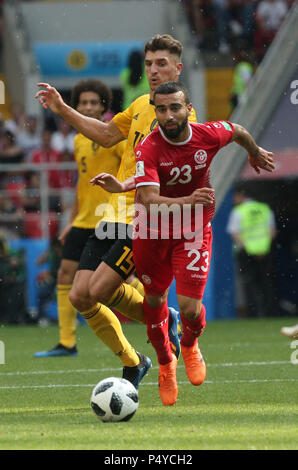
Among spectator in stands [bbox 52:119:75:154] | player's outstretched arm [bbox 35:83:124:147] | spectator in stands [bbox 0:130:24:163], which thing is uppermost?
player's outstretched arm [bbox 35:83:124:147]

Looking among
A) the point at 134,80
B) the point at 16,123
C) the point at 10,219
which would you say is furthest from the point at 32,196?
the point at 134,80

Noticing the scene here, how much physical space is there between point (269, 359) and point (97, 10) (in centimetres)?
1433

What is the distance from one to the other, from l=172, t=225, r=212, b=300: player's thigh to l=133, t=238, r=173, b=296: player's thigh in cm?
7

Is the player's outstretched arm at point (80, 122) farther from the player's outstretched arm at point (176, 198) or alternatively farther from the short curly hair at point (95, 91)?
the short curly hair at point (95, 91)

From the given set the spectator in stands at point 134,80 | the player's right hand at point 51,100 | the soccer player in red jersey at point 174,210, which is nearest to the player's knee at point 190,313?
Answer: the soccer player in red jersey at point 174,210

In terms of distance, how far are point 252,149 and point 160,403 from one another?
5.66ft

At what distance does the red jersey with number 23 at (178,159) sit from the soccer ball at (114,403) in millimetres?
1245

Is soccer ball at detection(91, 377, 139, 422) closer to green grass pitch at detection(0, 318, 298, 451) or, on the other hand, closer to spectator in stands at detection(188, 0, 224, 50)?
green grass pitch at detection(0, 318, 298, 451)

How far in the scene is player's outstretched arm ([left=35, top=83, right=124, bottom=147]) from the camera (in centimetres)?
729

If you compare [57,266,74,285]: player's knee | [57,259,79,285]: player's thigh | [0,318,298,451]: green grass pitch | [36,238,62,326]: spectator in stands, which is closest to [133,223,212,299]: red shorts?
[0,318,298,451]: green grass pitch

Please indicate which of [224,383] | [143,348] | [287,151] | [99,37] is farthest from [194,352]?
[99,37]

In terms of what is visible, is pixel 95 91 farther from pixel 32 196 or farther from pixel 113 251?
pixel 32 196

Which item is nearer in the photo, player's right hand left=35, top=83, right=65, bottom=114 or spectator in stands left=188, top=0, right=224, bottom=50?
player's right hand left=35, top=83, right=65, bottom=114
